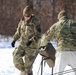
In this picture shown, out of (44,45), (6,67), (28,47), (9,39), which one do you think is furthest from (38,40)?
(9,39)

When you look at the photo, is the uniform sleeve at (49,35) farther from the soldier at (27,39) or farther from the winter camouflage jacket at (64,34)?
the soldier at (27,39)

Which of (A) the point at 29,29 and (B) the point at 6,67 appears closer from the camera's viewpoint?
(A) the point at 29,29

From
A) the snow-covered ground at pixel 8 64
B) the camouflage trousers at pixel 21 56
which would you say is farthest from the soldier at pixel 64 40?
the camouflage trousers at pixel 21 56

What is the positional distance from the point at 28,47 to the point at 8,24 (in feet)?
46.0

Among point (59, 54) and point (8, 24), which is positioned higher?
point (59, 54)

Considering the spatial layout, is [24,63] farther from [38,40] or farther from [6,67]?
[6,67]

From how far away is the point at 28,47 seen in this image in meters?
8.80

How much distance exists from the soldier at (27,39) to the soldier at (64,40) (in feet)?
3.75

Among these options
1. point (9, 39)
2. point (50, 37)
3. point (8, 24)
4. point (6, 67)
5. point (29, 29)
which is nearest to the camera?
point (50, 37)

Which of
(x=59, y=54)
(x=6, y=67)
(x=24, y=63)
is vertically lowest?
(x=6, y=67)

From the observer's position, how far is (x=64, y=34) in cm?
745

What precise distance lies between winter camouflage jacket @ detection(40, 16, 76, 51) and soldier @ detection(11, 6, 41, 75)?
118 centimetres

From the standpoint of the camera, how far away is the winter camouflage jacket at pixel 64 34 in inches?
292

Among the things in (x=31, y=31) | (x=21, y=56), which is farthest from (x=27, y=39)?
(x=21, y=56)
